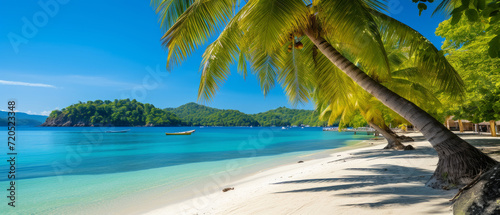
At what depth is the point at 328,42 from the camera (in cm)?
534

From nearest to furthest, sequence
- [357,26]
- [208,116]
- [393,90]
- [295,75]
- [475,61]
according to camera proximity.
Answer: [357,26], [475,61], [295,75], [393,90], [208,116]

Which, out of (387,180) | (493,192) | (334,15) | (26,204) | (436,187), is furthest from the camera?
(26,204)

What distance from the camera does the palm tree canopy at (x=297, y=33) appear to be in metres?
4.22

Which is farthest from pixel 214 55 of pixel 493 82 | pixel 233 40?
pixel 493 82

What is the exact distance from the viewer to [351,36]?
448 centimetres

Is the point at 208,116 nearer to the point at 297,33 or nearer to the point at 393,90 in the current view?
the point at 393,90

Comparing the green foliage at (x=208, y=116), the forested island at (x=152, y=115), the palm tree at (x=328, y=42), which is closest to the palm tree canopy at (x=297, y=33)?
the palm tree at (x=328, y=42)

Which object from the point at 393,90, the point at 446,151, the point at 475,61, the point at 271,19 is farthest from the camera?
the point at 393,90

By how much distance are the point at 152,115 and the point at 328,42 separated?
102231 millimetres

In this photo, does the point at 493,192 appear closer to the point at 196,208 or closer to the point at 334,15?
the point at 334,15

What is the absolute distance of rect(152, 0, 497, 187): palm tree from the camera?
3.95m

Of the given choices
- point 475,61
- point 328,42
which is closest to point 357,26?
point 328,42

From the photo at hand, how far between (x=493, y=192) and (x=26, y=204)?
10295mm

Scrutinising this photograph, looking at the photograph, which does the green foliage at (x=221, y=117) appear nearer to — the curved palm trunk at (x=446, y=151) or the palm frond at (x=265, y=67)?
the palm frond at (x=265, y=67)
